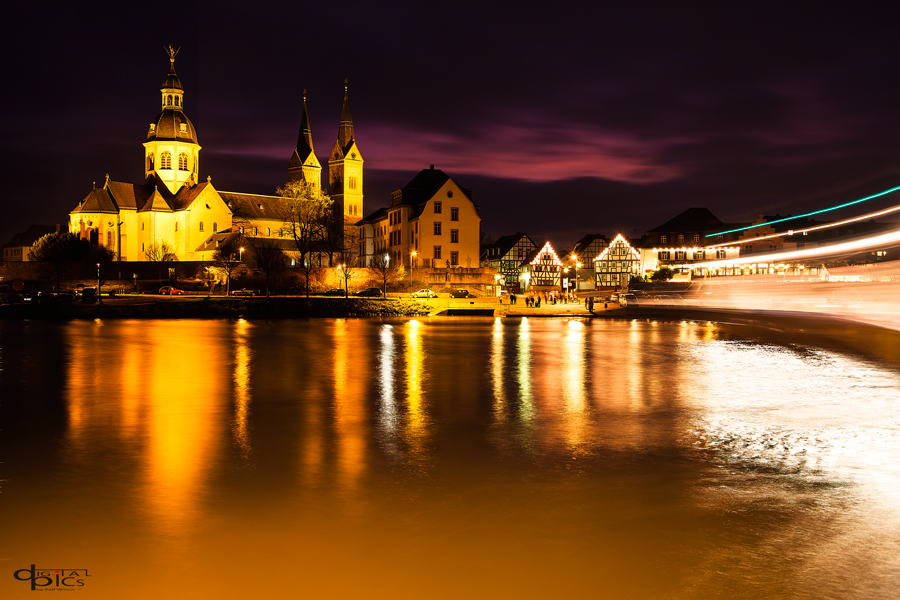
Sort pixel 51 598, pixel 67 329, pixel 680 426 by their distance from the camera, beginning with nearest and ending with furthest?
pixel 51 598 → pixel 680 426 → pixel 67 329

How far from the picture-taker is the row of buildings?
90125mm

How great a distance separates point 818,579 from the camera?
5.62m

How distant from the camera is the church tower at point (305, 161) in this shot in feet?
424

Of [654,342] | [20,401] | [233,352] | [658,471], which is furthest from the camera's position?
[654,342]

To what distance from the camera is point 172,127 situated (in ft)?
373

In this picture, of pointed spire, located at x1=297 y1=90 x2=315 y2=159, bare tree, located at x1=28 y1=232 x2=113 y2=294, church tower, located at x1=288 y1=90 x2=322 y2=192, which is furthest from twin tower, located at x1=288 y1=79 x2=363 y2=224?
bare tree, located at x1=28 y1=232 x2=113 y2=294

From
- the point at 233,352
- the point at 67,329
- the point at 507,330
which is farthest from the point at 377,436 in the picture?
the point at 67,329

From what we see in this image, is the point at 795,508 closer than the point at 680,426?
Yes

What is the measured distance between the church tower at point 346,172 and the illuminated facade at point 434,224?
27912 mm

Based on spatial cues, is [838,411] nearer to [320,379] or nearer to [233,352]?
[320,379]

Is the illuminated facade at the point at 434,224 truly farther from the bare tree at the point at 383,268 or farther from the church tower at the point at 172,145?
the church tower at the point at 172,145

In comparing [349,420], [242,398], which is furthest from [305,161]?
[349,420]

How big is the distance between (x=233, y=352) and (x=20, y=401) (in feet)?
33.7

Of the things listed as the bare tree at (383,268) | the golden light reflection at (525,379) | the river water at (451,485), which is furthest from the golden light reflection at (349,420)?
the bare tree at (383,268)
